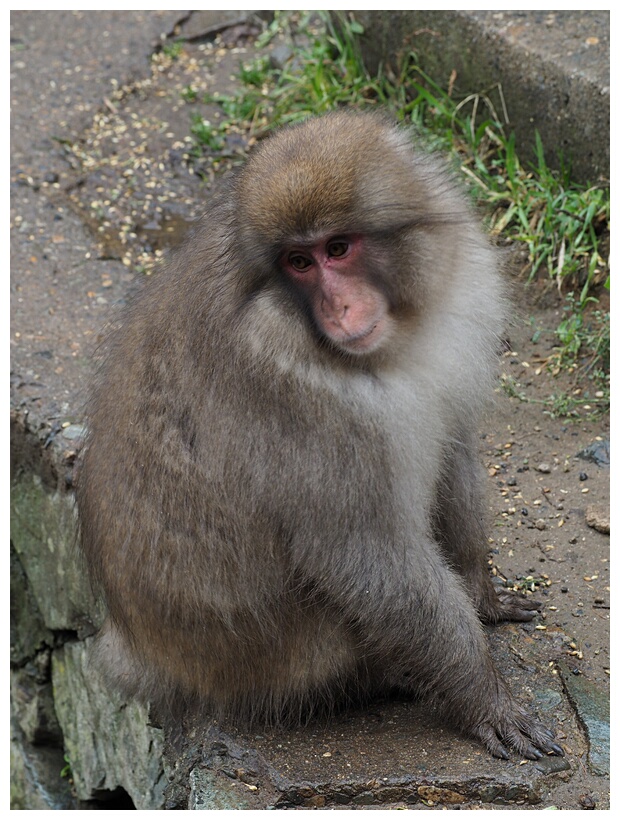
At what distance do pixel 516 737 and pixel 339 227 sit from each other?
183cm

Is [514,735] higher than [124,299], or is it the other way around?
[124,299]

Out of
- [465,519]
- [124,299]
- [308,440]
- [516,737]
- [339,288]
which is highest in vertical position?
[339,288]

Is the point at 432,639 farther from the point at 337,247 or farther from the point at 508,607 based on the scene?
the point at 337,247

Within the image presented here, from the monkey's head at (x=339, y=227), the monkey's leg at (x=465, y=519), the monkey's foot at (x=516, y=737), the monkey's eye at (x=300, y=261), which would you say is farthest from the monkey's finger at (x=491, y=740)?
the monkey's eye at (x=300, y=261)

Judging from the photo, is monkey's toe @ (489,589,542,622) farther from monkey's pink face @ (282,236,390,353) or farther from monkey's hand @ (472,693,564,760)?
monkey's pink face @ (282,236,390,353)

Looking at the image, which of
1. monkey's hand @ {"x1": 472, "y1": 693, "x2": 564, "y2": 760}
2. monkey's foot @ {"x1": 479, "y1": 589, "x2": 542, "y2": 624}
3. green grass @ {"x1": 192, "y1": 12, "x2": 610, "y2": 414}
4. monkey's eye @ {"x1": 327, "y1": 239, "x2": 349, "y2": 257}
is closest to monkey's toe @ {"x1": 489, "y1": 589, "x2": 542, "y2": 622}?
monkey's foot @ {"x1": 479, "y1": 589, "x2": 542, "y2": 624}

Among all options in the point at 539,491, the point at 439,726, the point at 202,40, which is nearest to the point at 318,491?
the point at 439,726

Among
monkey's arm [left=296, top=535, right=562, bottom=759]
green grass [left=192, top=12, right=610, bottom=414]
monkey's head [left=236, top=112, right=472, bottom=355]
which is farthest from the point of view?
green grass [left=192, top=12, right=610, bottom=414]

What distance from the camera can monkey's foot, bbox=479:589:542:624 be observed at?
430 centimetres

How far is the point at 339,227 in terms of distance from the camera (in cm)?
322

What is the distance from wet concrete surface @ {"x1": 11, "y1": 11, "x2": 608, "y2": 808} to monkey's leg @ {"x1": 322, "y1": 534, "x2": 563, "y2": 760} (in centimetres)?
10

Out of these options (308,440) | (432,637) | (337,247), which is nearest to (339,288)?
(337,247)

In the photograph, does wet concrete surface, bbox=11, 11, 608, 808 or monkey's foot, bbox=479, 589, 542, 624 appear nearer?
wet concrete surface, bbox=11, 11, 608, 808

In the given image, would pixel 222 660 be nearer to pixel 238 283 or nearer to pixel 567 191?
pixel 238 283
